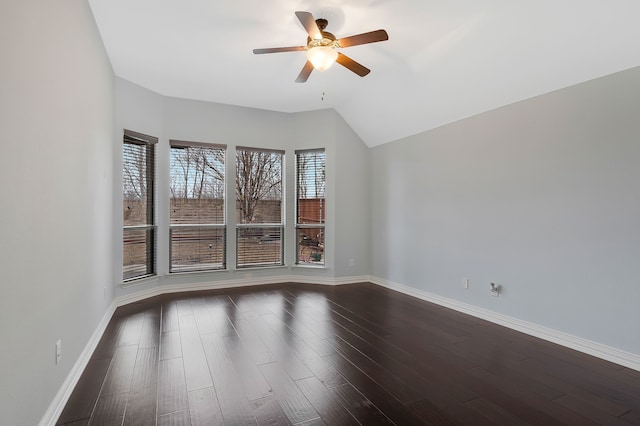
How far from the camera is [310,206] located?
18.8ft

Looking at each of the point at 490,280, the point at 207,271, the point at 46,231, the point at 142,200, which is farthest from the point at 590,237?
the point at 142,200

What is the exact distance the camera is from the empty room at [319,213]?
201 cm

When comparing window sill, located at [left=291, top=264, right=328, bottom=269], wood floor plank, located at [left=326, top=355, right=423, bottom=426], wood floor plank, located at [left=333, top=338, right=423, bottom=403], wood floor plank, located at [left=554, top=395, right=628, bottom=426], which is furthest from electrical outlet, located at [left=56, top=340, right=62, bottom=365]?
window sill, located at [left=291, top=264, right=328, bottom=269]

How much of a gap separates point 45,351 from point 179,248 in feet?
10.7

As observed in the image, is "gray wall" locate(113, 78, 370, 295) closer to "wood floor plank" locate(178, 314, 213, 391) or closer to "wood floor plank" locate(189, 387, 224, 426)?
"wood floor plank" locate(178, 314, 213, 391)

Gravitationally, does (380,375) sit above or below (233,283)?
below

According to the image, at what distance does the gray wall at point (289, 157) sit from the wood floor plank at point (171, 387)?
99.4 inches

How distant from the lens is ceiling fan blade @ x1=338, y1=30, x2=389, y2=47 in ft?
8.59

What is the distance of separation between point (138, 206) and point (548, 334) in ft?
16.8

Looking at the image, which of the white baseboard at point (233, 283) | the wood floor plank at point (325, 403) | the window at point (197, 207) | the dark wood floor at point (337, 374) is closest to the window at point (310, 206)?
the white baseboard at point (233, 283)

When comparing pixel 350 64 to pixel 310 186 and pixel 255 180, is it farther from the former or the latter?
pixel 255 180

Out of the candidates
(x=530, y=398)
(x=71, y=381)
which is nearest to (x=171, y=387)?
(x=71, y=381)

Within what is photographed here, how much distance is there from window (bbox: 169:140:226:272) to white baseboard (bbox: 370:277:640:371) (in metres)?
3.28

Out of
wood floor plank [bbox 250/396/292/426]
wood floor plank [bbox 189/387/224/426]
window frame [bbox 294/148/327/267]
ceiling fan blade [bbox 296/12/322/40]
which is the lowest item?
wood floor plank [bbox 250/396/292/426]
